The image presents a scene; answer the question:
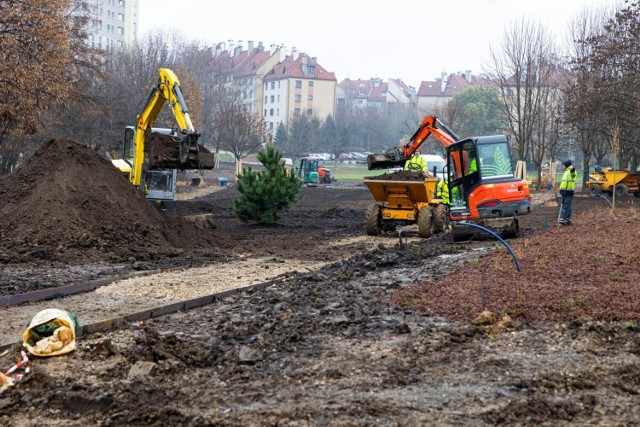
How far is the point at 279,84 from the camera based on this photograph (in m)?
129

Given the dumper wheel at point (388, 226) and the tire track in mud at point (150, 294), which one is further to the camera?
the dumper wheel at point (388, 226)

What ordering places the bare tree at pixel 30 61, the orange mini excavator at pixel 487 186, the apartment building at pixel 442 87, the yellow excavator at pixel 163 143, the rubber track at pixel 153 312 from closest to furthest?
the rubber track at pixel 153 312
the orange mini excavator at pixel 487 186
the yellow excavator at pixel 163 143
the bare tree at pixel 30 61
the apartment building at pixel 442 87

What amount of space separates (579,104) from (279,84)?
92511 mm

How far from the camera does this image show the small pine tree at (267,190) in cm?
2534

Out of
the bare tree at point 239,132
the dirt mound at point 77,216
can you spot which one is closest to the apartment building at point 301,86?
the bare tree at point 239,132

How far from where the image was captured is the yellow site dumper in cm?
2102

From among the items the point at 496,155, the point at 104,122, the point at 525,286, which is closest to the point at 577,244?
the point at 496,155

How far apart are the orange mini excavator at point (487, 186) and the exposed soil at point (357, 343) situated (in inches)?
71.8

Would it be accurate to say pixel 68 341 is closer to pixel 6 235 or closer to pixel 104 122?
pixel 6 235

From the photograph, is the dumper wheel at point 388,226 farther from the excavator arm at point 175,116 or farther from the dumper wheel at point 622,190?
the dumper wheel at point 622,190

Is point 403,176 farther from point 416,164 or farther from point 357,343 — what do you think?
point 357,343

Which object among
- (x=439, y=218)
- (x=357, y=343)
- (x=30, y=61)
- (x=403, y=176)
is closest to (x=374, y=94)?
(x=30, y=61)

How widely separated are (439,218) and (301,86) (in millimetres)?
107548

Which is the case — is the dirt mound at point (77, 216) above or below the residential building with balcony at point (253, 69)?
below
